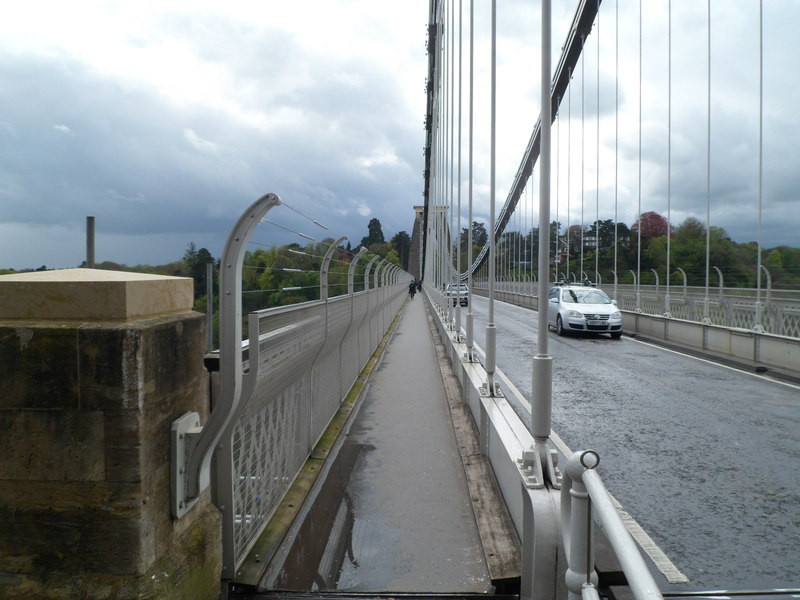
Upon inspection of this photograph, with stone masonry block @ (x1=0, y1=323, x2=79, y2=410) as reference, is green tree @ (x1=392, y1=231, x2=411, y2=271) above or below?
above

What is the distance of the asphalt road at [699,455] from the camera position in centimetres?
377

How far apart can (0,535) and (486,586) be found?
217 cm

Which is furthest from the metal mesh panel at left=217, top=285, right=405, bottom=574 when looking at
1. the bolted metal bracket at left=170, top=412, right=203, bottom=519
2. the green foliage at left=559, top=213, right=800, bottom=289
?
the green foliage at left=559, top=213, right=800, bottom=289

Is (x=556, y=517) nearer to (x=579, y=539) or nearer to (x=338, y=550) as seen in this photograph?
(x=579, y=539)

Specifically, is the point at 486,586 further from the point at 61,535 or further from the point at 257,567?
the point at 61,535

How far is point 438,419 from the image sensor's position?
23.4 ft

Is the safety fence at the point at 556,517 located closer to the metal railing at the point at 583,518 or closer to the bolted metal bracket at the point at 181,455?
the metal railing at the point at 583,518

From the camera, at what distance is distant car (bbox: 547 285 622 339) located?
17.8m

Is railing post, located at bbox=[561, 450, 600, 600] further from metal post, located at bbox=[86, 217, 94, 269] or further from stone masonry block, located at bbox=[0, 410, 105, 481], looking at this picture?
metal post, located at bbox=[86, 217, 94, 269]

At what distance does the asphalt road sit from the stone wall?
8.75ft

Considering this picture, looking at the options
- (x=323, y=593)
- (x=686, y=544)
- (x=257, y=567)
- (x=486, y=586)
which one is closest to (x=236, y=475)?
(x=257, y=567)

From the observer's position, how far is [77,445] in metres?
2.19

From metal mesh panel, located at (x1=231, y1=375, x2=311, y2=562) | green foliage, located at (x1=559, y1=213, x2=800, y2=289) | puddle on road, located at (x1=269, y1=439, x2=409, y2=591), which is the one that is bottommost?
puddle on road, located at (x1=269, y1=439, x2=409, y2=591)

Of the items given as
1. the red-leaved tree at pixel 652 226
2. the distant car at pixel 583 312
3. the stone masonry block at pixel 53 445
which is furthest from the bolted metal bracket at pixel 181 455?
the red-leaved tree at pixel 652 226
